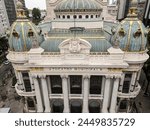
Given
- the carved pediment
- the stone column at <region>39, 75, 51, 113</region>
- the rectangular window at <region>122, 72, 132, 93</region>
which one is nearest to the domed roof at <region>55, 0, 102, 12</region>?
the carved pediment

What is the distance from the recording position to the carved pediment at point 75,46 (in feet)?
102

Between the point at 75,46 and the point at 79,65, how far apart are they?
4024 millimetres

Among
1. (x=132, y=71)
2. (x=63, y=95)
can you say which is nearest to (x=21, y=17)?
(x=63, y=95)

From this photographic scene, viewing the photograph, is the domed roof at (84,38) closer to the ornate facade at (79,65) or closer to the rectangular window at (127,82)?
the ornate facade at (79,65)

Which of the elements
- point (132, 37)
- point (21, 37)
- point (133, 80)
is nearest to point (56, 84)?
point (21, 37)

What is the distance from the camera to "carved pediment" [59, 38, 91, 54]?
102 ft

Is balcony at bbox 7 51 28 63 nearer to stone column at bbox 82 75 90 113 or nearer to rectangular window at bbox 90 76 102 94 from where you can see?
stone column at bbox 82 75 90 113

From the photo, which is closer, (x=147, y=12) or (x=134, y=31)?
(x=134, y=31)

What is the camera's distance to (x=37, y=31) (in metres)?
38.5

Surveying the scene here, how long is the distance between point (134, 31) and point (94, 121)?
2537 centimetres


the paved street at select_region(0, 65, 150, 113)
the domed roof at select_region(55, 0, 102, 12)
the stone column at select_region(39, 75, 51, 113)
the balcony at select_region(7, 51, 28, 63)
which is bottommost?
the paved street at select_region(0, 65, 150, 113)

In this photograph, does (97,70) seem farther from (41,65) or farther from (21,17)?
(21,17)

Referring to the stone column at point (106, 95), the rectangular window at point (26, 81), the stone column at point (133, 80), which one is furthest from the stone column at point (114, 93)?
the rectangular window at point (26, 81)

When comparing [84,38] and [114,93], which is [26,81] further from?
[114,93]
